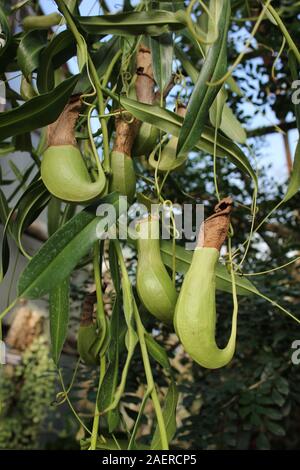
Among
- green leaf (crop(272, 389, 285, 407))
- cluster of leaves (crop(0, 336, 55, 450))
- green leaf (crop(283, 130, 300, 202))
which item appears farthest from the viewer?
cluster of leaves (crop(0, 336, 55, 450))

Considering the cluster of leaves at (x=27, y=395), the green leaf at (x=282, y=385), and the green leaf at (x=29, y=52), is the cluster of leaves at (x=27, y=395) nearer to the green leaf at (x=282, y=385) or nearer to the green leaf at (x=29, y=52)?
the green leaf at (x=282, y=385)

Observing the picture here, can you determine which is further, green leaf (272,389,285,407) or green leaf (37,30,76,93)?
green leaf (272,389,285,407)

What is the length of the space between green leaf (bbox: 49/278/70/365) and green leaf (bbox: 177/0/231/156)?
157mm

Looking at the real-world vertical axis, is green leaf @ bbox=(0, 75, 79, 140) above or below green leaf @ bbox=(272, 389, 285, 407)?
above

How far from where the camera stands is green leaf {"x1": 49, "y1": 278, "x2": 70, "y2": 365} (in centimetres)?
48

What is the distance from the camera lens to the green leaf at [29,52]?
0.51m

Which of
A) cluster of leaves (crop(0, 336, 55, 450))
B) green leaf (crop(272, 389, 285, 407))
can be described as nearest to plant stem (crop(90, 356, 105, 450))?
green leaf (crop(272, 389, 285, 407))

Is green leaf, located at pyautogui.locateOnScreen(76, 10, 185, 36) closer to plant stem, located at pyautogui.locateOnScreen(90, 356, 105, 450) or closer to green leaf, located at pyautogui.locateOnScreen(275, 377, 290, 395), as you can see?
plant stem, located at pyautogui.locateOnScreen(90, 356, 105, 450)

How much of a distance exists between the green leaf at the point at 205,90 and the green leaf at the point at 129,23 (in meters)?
0.07

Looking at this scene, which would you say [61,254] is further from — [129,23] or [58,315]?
[129,23]

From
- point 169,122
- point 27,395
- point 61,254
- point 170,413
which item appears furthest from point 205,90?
point 27,395

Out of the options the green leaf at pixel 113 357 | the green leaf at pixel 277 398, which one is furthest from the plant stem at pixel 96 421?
the green leaf at pixel 277 398

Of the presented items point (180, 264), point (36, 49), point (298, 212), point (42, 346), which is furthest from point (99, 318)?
point (42, 346)

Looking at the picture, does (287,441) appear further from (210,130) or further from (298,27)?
(210,130)
